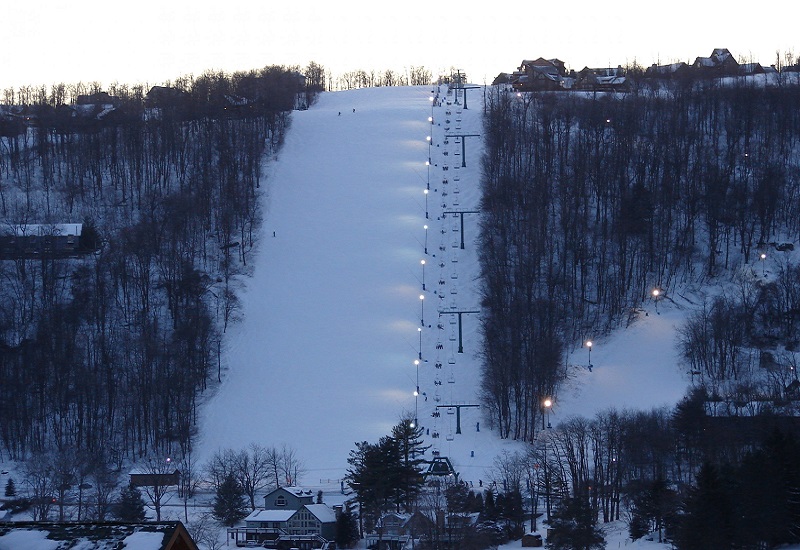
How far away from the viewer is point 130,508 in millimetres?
46375

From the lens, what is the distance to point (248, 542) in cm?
4588

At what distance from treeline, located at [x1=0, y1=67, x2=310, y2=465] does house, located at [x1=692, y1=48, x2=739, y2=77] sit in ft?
109

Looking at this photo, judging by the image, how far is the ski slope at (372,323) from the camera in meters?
58.0

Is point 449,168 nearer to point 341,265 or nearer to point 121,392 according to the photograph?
point 341,265

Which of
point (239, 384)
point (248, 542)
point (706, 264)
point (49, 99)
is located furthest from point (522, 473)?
point (49, 99)

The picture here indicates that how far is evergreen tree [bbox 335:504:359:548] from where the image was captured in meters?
45.2

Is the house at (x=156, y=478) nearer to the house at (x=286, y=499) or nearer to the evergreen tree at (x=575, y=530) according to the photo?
the house at (x=286, y=499)

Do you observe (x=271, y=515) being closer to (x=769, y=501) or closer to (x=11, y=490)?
(x=11, y=490)

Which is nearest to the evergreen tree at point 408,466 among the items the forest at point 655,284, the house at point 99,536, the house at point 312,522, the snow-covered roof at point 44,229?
the house at point 312,522

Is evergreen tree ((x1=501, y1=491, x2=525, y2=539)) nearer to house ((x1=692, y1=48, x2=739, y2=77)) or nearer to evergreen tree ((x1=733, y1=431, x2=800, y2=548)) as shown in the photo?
evergreen tree ((x1=733, y1=431, x2=800, y2=548))

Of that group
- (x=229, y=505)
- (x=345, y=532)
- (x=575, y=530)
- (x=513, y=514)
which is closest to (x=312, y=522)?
(x=345, y=532)

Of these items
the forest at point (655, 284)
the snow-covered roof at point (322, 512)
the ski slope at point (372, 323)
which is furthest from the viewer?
the ski slope at point (372, 323)

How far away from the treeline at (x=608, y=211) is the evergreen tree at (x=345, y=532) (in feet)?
42.1

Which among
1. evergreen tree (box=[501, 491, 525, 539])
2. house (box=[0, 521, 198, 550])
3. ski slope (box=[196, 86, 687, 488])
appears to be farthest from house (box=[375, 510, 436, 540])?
house (box=[0, 521, 198, 550])
